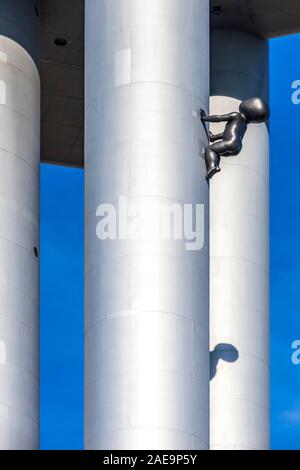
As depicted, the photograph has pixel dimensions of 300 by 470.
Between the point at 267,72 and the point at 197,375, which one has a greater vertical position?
the point at 267,72

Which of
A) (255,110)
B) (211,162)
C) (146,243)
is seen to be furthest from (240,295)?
(146,243)

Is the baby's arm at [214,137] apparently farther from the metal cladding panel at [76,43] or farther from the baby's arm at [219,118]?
the metal cladding panel at [76,43]

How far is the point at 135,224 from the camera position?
4819 cm

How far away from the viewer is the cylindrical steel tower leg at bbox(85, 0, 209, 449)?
46.8 m

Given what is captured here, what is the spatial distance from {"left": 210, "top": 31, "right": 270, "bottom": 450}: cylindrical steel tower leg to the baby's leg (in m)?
8.63

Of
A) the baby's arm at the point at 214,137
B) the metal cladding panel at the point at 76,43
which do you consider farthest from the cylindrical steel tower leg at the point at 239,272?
the baby's arm at the point at 214,137

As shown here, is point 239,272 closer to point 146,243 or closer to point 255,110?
point 255,110

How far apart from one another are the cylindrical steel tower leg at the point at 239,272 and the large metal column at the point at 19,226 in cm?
549

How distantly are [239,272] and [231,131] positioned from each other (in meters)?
7.71

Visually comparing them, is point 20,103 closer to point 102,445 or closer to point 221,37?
point 221,37

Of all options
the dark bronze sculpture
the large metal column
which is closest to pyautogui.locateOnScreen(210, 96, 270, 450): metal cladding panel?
the large metal column

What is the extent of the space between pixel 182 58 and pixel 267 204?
11.0 m

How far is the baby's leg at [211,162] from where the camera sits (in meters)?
49.5

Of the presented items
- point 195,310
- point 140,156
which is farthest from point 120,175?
point 195,310
